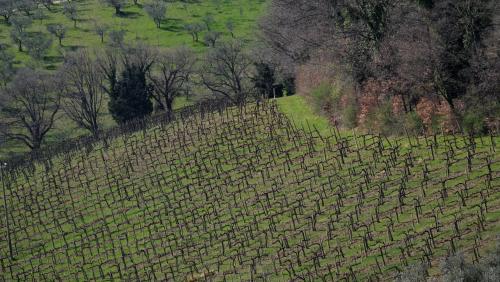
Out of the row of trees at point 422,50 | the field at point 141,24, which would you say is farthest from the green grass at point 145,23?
the row of trees at point 422,50

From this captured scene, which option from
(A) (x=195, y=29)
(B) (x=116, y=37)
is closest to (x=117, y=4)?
(B) (x=116, y=37)

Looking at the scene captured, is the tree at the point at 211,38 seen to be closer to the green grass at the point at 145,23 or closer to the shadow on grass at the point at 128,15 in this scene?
the green grass at the point at 145,23

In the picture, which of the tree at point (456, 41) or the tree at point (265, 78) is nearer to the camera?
the tree at point (456, 41)

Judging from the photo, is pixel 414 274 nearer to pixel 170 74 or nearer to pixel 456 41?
pixel 456 41

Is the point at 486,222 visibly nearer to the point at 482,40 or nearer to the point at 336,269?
the point at 336,269

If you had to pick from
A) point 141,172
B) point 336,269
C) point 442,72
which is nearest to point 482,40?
point 442,72

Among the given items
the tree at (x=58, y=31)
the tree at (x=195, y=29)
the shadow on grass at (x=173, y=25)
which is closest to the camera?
the tree at (x=195, y=29)
